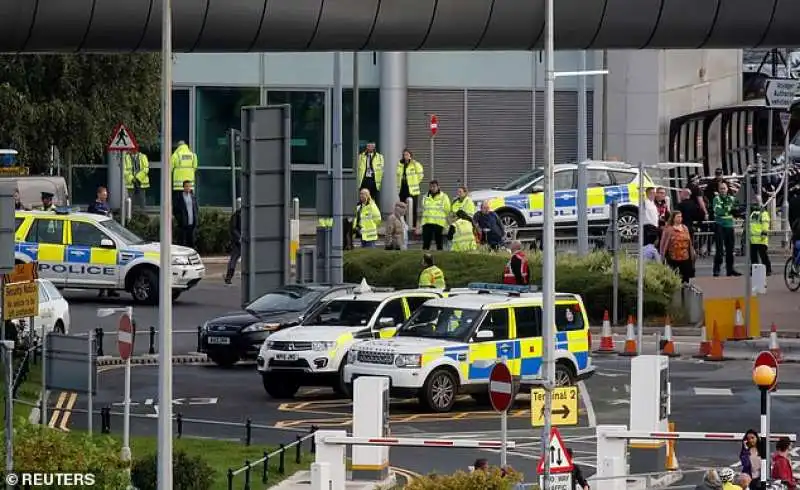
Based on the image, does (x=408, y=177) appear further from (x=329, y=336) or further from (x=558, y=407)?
(x=558, y=407)

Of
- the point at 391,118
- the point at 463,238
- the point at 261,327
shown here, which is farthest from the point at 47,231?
the point at 391,118

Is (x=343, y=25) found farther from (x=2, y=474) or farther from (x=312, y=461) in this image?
(x=2, y=474)

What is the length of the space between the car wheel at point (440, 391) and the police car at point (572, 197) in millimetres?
17249

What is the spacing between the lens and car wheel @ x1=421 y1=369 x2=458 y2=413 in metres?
29.5

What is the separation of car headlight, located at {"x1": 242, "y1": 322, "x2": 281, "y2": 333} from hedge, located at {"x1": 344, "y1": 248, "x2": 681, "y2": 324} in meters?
7.04

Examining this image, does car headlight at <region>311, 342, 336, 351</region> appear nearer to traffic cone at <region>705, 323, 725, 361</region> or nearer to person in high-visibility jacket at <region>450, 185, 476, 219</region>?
traffic cone at <region>705, 323, 725, 361</region>

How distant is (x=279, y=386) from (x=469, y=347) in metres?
3.23

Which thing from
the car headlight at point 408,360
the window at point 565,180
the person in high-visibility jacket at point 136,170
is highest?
the person in high-visibility jacket at point 136,170

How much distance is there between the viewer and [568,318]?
31.0 m

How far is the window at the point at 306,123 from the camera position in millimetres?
56781

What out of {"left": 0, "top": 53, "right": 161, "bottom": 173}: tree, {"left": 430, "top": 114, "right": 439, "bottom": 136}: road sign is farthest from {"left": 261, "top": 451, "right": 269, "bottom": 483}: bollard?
{"left": 430, "top": 114, "right": 439, "bottom": 136}: road sign

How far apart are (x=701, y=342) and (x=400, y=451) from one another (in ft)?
34.7

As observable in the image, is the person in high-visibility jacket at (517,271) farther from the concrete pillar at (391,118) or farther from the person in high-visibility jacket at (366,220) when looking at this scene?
the concrete pillar at (391,118)

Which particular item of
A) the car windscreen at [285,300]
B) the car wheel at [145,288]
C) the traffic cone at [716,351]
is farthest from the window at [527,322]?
the car wheel at [145,288]
